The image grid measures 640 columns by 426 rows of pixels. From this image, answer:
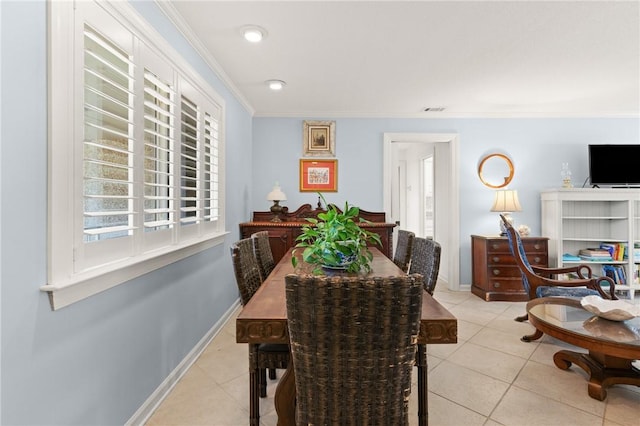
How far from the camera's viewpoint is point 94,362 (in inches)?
53.6

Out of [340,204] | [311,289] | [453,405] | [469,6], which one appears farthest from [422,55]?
[453,405]

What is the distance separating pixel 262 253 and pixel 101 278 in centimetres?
109

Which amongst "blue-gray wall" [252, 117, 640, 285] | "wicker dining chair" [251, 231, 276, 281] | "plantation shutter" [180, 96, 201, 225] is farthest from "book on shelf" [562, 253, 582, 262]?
"plantation shutter" [180, 96, 201, 225]

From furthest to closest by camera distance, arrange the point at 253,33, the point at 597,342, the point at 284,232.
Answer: the point at 284,232 → the point at 253,33 → the point at 597,342

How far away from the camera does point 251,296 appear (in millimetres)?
1789

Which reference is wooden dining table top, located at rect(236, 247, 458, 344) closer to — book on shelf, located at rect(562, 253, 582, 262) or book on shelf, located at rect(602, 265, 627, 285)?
book on shelf, located at rect(562, 253, 582, 262)

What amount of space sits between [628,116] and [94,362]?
6.30 metres

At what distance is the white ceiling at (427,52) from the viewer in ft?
6.65

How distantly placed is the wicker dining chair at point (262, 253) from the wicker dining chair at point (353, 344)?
114 cm

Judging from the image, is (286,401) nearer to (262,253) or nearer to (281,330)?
(281,330)

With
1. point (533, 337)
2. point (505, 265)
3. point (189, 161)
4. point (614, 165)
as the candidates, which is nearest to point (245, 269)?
point (189, 161)

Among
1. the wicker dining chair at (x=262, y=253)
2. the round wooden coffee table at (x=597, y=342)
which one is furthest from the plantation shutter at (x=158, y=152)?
the round wooden coffee table at (x=597, y=342)

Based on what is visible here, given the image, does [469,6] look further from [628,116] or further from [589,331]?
[628,116]

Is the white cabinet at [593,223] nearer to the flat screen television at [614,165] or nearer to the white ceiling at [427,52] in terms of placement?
the flat screen television at [614,165]
